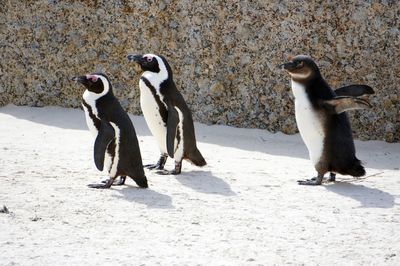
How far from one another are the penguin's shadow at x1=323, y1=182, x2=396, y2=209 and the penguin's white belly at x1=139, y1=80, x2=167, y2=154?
126cm

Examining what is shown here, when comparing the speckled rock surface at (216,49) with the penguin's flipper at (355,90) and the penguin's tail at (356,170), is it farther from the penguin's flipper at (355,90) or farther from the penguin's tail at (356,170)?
the penguin's tail at (356,170)

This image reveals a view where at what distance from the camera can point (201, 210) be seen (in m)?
4.43

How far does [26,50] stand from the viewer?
25.8 feet

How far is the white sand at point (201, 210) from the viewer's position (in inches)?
142

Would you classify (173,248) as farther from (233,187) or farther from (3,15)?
(3,15)

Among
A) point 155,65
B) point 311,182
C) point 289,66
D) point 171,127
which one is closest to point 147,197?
point 171,127

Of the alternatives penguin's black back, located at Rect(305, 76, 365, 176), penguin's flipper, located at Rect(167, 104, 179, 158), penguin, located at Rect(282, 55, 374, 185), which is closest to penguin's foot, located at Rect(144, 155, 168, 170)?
penguin's flipper, located at Rect(167, 104, 179, 158)

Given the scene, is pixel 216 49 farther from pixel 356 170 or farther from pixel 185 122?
pixel 356 170

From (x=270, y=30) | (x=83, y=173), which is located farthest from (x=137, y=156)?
(x=270, y=30)

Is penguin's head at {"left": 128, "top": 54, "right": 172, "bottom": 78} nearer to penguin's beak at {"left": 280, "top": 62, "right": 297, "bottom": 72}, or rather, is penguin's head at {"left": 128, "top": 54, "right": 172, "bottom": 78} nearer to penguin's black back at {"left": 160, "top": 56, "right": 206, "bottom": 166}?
penguin's black back at {"left": 160, "top": 56, "right": 206, "bottom": 166}

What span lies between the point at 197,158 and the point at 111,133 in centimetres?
92

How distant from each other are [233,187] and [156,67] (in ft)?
3.82

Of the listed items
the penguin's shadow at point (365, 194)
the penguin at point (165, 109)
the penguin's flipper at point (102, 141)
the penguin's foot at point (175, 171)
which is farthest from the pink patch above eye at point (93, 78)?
the penguin's shadow at point (365, 194)

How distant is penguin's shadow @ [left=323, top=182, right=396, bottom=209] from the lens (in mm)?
4695
